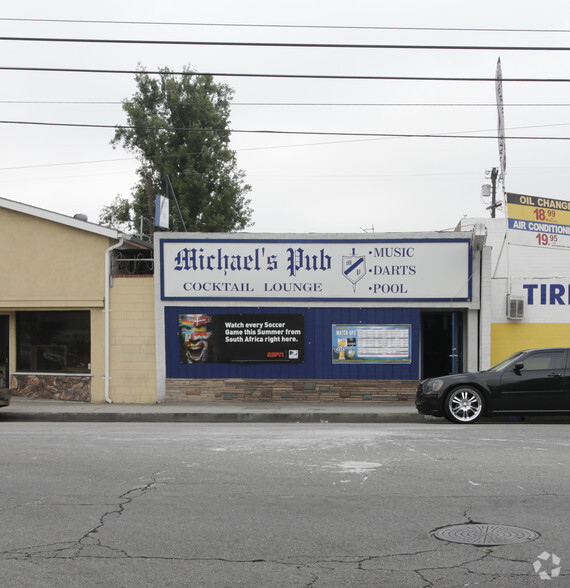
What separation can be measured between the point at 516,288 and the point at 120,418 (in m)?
10.1

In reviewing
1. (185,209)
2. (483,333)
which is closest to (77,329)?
(483,333)

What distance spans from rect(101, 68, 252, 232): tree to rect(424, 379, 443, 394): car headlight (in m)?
25.4

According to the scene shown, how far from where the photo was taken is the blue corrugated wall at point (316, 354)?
18516 mm

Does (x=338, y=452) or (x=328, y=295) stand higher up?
(x=328, y=295)

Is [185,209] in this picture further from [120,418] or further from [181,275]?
[120,418]

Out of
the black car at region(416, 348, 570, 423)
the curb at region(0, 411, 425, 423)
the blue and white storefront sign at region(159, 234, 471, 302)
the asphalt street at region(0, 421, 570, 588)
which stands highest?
the blue and white storefront sign at region(159, 234, 471, 302)

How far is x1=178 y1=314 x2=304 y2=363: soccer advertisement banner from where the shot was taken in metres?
18.7

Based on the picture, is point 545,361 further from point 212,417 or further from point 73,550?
point 73,550

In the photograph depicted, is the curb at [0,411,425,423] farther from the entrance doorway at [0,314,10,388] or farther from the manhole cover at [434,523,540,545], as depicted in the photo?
the manhole cover at [434,523,540,545]

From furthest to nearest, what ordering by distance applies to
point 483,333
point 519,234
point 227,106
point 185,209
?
point 227,106 < point 185,209 < point 519,234 < point 483,333

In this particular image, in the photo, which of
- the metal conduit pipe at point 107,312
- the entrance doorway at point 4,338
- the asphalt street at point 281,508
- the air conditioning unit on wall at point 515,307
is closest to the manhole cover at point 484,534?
the asphalt street at point 281,508

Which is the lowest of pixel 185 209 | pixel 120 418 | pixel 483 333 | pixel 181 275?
pixel 120 418

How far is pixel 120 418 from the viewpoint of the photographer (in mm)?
16797

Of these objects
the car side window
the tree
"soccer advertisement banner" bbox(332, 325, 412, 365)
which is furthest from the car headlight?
the tree
